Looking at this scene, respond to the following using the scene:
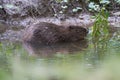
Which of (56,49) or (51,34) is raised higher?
(51,34)

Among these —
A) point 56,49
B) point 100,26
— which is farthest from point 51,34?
point 56,49

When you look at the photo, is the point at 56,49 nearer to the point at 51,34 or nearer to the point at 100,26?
the point at 51,34

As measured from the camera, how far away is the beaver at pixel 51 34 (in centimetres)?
482

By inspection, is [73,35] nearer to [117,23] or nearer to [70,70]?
[117,23]

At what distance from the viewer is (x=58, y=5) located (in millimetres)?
7758

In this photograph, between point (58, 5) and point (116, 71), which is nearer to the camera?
point (116, 71)

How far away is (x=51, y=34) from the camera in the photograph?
4.86m

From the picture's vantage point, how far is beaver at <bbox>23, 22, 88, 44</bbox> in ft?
15.8

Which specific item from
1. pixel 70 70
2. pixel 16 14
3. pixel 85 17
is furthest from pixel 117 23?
pixel 70 70

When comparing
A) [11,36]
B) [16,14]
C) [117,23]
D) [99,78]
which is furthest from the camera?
[16,14]

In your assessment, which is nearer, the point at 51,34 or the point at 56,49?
the point at 56,49

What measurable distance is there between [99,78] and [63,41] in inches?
151

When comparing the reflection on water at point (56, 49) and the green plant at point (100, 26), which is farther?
→ the green plant at point (100, 26)

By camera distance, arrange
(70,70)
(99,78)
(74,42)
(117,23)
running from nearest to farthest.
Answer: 1. (99,78)
2. (70,70)
3. (74,42)
4. (117,23)
